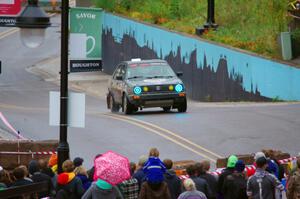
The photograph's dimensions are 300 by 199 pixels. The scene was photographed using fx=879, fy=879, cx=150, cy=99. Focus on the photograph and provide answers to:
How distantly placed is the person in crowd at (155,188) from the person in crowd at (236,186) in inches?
63.9

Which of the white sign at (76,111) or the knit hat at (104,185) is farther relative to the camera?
the white sign at (76,111)

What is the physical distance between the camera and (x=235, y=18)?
43.9 m

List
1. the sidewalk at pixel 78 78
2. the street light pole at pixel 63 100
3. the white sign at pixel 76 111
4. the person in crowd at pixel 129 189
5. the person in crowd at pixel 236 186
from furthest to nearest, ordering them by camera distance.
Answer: the sidewalk at pixel 78 78, the white sign at pixel 76 111, the street light pole at pixel 63 100, the person in crowd at pixel 236 186, the person in crowd at pixel 129 189

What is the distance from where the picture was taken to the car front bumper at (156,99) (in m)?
28.6

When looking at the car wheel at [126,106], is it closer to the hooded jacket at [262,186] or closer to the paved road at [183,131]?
the paved road at [183,131]

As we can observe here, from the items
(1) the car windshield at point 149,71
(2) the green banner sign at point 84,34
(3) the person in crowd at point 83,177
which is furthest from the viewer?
(1) the car windshield at point 149,71

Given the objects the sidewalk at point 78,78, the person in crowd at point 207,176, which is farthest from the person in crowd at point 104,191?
the sidewalk at point 78,78

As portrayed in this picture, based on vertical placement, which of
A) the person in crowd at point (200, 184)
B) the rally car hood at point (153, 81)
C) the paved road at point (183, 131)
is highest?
the rally car hood at point (153, 81)

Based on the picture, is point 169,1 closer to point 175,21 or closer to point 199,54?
point 175,21

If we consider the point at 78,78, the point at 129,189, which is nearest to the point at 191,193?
the point at 129,189

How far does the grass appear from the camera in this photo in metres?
38.1

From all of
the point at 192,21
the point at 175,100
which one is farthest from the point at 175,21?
the point at 175,100

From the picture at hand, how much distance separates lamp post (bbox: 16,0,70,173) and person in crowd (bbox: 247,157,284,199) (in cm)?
280

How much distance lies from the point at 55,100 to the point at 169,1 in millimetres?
36146
